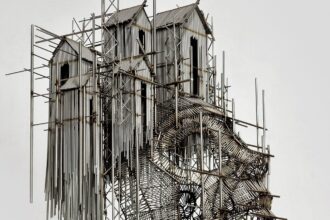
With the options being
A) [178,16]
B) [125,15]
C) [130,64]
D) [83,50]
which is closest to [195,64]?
[178,16]

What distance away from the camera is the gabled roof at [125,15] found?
69125mm

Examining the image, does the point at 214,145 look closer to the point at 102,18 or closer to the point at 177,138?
the point at 177,138

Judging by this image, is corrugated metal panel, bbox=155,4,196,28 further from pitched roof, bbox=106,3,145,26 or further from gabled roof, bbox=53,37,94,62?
gabled roof, bbox=53,37,94,62

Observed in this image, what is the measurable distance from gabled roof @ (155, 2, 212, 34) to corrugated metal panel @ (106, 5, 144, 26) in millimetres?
1889

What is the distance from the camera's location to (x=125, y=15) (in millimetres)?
69500

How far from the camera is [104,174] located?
6569cm

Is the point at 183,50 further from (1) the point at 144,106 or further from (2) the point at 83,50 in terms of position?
(2) the point at 83,50

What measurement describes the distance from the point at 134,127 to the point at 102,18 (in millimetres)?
6264

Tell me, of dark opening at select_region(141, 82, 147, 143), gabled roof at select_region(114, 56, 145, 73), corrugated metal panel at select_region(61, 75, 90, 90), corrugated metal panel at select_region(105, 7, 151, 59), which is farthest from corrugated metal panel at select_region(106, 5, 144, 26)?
corrugated metal panel at select_region(61, 75, 90, 90)

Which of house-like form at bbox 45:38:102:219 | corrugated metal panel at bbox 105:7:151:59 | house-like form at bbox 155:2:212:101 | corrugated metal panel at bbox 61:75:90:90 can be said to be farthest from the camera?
house-like form at bbox 155:2:212:101

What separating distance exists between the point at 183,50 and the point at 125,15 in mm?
3420

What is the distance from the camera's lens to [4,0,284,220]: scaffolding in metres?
65.1

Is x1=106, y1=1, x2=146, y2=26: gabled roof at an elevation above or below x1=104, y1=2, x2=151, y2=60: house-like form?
above

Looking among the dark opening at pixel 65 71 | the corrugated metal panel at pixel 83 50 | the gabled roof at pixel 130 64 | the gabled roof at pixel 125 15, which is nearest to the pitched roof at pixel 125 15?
the gabled roof at pixel 125 15
